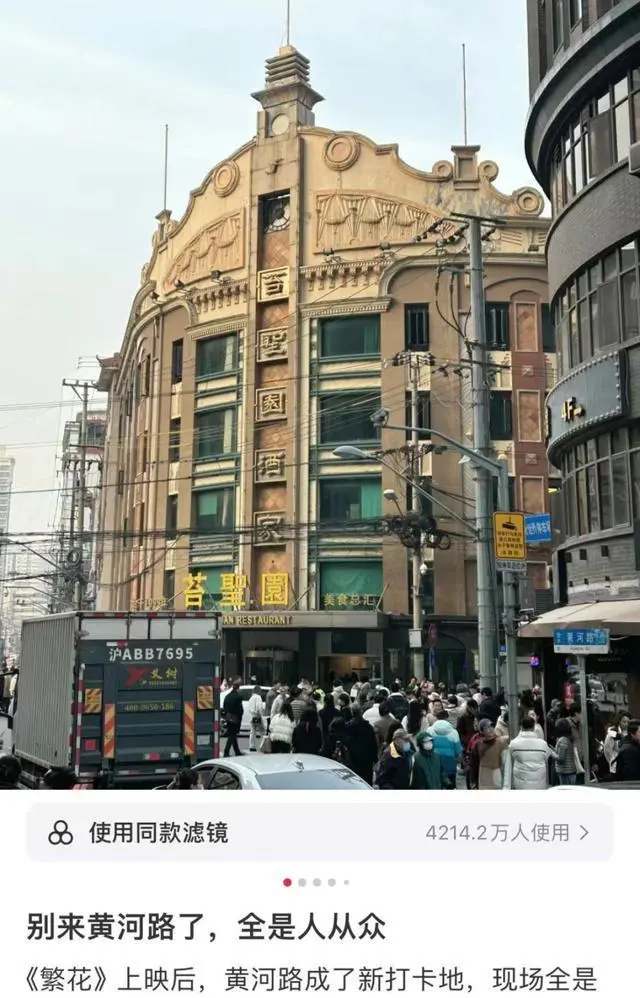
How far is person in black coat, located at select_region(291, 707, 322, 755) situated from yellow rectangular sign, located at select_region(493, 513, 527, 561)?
3.89 metres

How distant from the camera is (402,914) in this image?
468 cm

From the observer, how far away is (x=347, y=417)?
46.8m

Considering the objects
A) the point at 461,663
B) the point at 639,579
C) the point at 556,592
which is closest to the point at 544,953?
the point at 639,579

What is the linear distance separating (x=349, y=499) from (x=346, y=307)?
29.9 feet

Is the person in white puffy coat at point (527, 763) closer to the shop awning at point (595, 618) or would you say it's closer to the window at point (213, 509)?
the shop awning at point (595, 618)

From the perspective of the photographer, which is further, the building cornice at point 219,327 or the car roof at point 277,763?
the building cornice at point 219,327

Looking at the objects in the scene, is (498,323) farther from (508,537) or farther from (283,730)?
(283,730)

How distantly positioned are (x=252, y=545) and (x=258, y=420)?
20.0 feet

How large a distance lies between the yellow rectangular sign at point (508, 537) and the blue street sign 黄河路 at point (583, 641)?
2.32 m

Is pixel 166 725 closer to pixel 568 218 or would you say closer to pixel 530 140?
pixel 568 218

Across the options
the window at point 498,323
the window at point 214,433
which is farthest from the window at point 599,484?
the window at point 214,433

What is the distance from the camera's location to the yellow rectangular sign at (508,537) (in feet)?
53.0

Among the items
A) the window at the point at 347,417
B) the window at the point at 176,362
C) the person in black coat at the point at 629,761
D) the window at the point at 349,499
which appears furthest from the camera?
the window at the point at 176,362

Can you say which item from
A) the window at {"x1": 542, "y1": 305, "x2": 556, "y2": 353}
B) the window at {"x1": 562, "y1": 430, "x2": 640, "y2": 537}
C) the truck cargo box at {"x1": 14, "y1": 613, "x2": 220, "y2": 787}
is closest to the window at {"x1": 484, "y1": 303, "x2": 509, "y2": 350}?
the window at {"x1": 542, "y1": 305, "x2": 556, "y2": 353}
